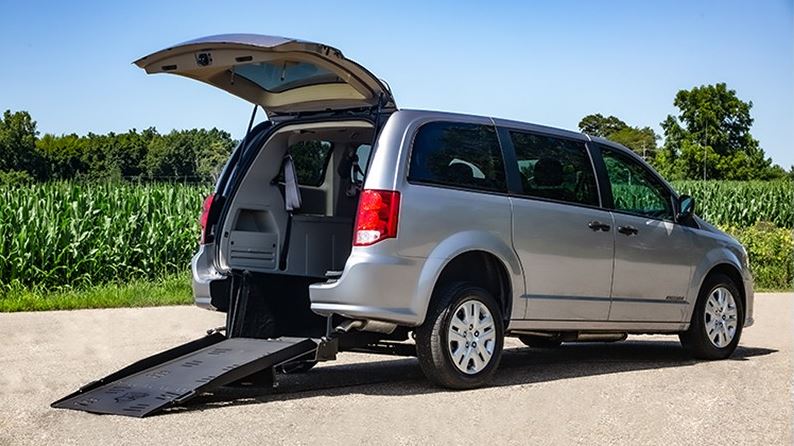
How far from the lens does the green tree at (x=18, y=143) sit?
5251 inches

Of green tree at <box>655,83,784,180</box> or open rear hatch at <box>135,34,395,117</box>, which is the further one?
green tree at <box>655,83,784,180</box>

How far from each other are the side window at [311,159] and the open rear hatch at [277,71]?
1.28 feet

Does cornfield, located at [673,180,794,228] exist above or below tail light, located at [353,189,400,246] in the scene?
above

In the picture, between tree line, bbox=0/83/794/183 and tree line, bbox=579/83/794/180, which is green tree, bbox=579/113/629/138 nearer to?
tree line, bbox=0/83/794/183

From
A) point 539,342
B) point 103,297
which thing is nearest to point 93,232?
point 103,297

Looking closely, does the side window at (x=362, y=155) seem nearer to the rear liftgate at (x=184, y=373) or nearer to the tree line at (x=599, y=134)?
the rear liftgate at (x=184, y=373)

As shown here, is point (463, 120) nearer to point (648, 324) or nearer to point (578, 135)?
point (578, 135)

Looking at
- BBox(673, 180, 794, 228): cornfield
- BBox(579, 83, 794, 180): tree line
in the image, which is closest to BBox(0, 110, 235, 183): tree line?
BBox(579, 83, 794, 180): tree line

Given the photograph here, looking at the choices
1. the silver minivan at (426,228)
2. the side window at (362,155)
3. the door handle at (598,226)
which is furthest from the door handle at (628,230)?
the side window at (362,155)

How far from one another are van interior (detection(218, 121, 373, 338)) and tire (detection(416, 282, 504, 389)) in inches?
40.3

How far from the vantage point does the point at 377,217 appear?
7.33 meters

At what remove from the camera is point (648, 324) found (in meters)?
9.28

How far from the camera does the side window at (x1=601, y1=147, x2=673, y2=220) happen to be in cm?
917

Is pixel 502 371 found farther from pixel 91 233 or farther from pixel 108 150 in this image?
pixel 108 150
